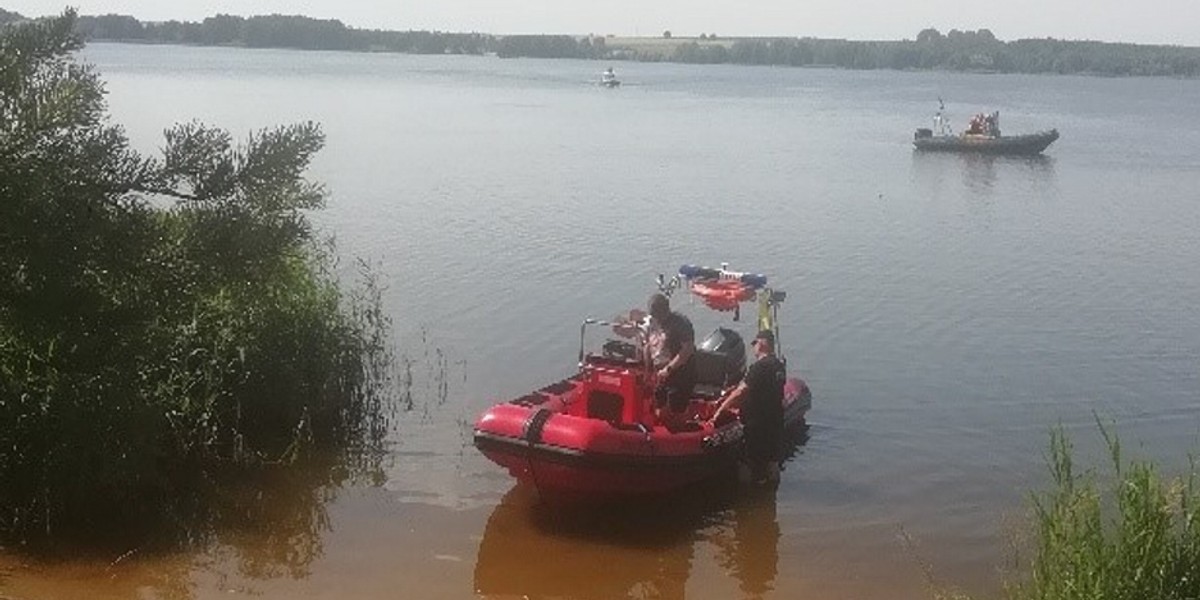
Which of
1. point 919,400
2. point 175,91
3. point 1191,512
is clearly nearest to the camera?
point 1191,512

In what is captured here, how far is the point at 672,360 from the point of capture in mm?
10438

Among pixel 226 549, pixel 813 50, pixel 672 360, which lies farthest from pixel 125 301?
pixel 813 50

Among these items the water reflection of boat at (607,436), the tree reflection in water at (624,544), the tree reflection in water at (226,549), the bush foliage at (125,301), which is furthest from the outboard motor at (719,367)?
the bush foliage at (125,301)

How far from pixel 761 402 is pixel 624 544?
165 cm

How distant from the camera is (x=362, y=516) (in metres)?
10.3

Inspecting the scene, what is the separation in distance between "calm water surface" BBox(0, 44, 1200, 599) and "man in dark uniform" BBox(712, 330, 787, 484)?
490 millimetres

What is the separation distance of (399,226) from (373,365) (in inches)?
408

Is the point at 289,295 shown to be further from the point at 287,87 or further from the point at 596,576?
the point at 287,87

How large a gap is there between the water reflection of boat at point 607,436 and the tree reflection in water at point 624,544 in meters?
0.35

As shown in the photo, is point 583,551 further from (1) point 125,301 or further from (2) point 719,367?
(1) point 125,301

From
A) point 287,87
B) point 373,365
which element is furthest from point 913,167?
point 287,87

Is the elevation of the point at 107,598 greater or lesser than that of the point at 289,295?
lesser

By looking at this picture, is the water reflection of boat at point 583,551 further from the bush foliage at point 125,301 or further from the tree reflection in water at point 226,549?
the bush foliage at point 125,301

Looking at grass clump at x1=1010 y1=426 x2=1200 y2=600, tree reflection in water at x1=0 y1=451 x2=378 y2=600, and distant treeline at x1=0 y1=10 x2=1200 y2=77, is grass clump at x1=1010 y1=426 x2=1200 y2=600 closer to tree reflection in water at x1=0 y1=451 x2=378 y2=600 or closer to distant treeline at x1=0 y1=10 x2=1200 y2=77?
tree reflection in water at x1=0 y1=451 x2=378 y2=600
